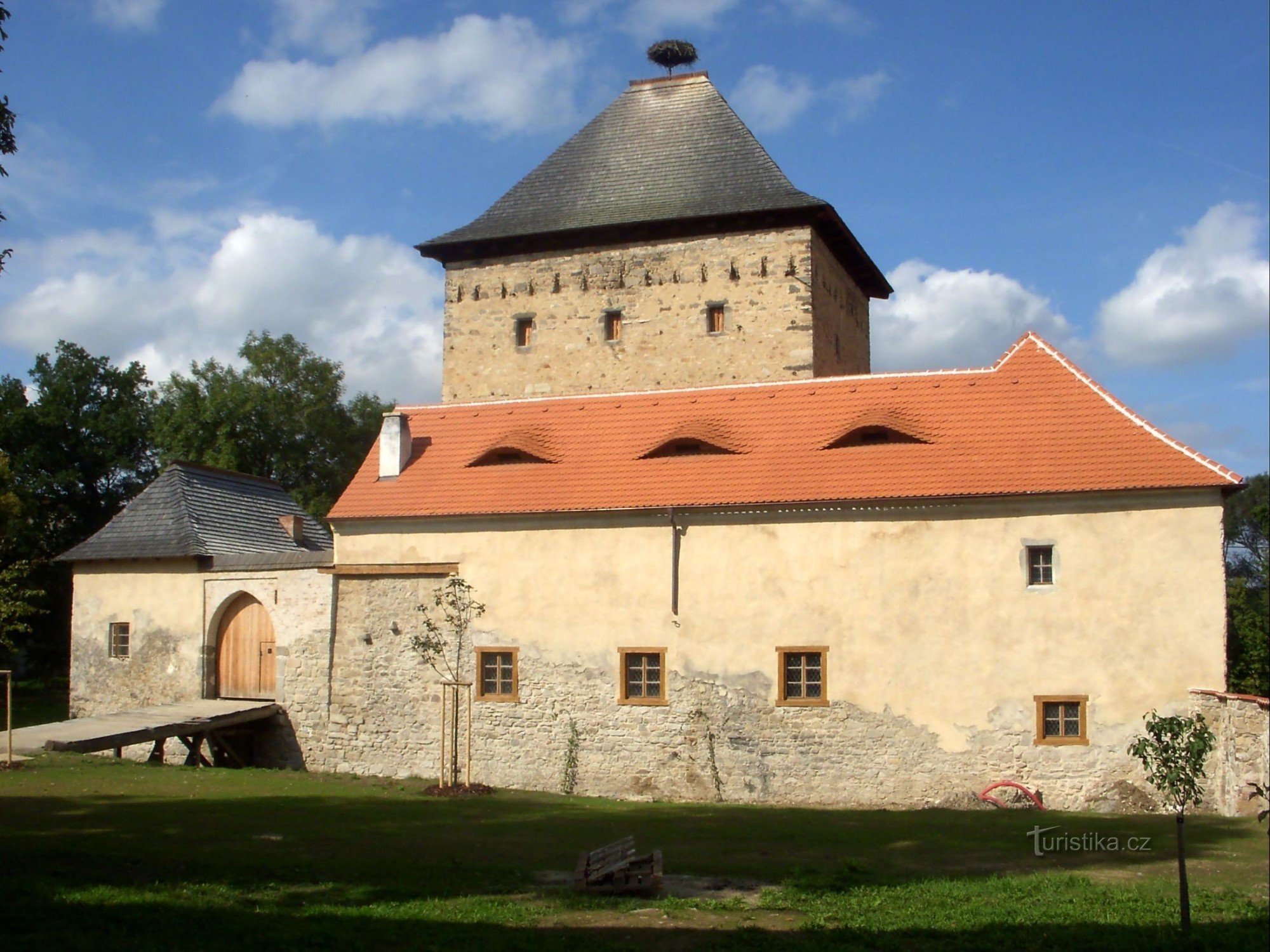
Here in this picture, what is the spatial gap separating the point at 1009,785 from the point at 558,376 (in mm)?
14071

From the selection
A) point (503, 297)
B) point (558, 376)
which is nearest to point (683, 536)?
point (558, 376)

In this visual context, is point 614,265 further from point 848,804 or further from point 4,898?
point 4,898

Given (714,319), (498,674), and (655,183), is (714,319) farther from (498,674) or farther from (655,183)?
(498,674)

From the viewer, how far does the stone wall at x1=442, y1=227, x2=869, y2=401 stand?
25.6m

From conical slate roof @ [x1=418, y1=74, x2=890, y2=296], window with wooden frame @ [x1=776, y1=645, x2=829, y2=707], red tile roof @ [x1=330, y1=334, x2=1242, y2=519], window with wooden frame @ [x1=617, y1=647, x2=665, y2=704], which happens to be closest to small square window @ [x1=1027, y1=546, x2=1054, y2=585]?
red tile roof @ [x1=330, y1=334, x2=1242, y2=519]

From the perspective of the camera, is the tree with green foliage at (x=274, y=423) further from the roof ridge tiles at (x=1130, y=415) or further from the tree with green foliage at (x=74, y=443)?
the roof ridge tiles at (x=1130, y=415)

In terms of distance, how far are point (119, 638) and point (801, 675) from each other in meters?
13.5

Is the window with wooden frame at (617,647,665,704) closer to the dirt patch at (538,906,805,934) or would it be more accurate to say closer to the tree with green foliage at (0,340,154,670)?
the dirt patch at (538,906,805,934)

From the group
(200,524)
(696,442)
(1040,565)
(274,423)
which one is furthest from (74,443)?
(1040,565)

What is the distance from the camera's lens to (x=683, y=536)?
62.3 feet

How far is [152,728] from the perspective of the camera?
18.8 m

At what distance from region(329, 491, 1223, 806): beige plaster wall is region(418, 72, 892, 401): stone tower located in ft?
25.2

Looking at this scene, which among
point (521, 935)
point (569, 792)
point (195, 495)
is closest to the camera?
point (521, 935)

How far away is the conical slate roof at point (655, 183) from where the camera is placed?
1029 inches
